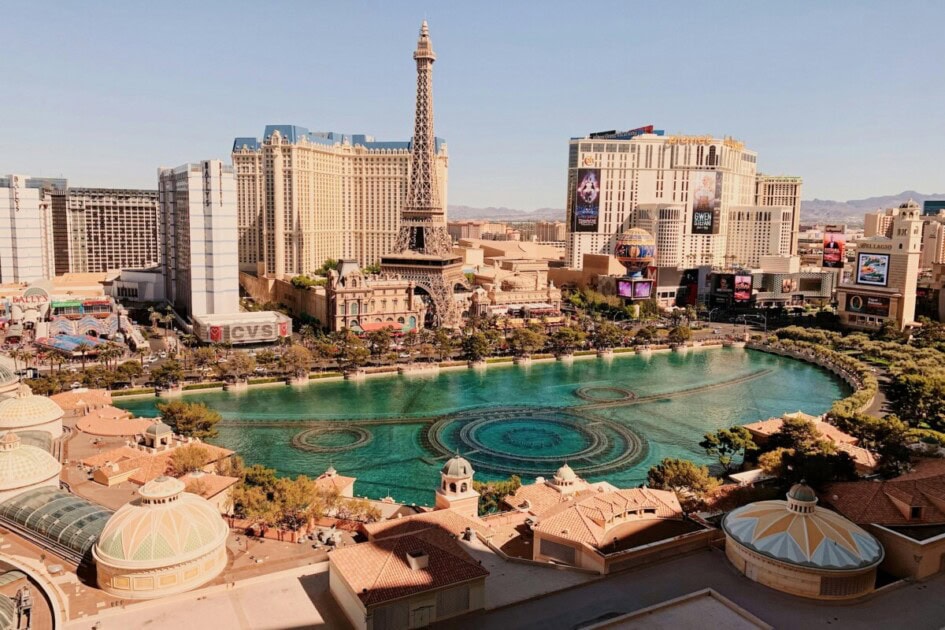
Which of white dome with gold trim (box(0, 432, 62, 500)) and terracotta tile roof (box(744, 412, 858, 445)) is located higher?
white dome with gold trim (box(0, 432, 62, 500))

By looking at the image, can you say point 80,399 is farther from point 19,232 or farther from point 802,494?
point 19,232

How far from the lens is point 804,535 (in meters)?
21.7

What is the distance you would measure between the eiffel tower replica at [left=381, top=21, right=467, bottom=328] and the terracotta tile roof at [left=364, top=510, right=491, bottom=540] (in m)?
57.8

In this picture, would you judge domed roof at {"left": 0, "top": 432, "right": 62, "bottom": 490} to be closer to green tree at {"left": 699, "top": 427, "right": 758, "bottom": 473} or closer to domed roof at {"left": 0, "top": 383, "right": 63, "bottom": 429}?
domed roof at {"left": 0, "top": 383, "right": 63, "bottom": 429}

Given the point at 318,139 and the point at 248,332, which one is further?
the point at 318,139

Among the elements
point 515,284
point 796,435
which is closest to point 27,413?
point 796,435

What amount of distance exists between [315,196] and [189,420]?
227 feet

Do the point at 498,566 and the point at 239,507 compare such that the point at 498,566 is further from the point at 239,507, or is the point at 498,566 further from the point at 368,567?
the point at 239,507

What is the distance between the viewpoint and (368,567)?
1981 centimetres

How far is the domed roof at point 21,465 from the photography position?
1005 inches

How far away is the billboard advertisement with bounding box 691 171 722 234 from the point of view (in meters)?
122

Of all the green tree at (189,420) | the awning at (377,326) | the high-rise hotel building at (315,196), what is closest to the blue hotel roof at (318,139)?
the high-rise hotel building at (315,196)

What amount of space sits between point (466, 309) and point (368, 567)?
73340 millimetres

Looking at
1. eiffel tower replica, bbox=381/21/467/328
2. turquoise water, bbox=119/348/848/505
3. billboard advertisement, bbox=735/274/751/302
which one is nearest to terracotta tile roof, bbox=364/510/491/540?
turquoise water, bbox=119/348/848/505
